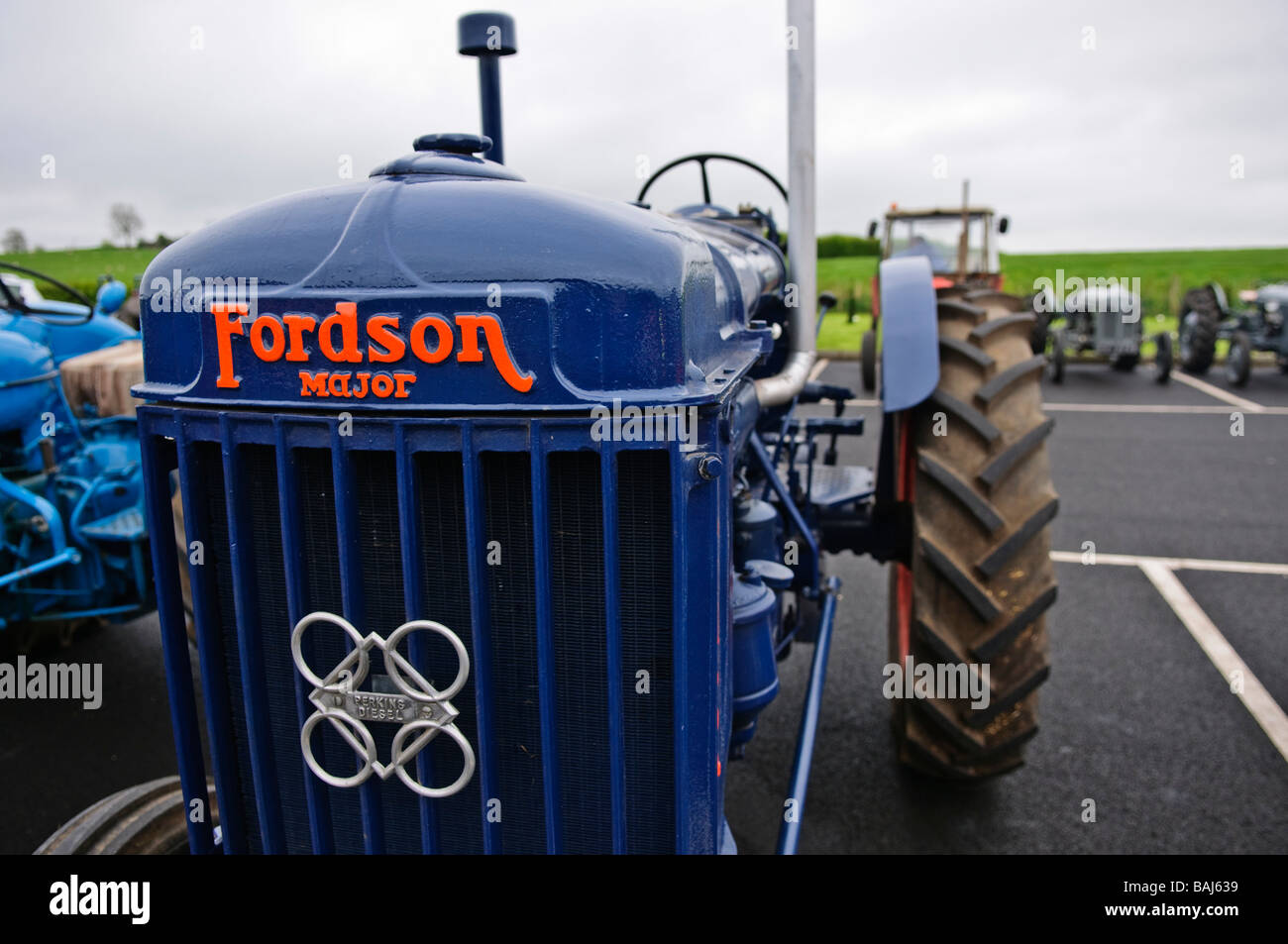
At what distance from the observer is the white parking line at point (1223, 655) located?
3.72m

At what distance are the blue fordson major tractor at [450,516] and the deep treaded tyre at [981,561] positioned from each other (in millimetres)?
1136

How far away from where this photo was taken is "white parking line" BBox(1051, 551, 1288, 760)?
3.78m

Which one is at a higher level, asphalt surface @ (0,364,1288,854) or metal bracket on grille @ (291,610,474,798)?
metal bracket on grille @ (291,610,474,798)

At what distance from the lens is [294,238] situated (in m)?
1.56

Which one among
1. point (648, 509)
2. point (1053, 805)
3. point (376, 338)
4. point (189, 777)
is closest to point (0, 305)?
point (189, 777)

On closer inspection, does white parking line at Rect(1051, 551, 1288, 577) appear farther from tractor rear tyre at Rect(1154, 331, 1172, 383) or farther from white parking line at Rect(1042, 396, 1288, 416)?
tractor rear tyre at Rect(1154, 331, 1172, 383)

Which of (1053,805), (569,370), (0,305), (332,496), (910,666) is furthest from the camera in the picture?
(0,305)

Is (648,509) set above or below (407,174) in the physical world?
below

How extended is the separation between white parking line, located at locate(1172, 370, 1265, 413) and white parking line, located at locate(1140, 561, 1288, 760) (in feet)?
22.8

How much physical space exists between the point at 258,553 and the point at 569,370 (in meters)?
0.70

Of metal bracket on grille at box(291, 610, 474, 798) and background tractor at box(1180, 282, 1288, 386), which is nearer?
metal bracket on grille at box(291, 610, 474, 798)

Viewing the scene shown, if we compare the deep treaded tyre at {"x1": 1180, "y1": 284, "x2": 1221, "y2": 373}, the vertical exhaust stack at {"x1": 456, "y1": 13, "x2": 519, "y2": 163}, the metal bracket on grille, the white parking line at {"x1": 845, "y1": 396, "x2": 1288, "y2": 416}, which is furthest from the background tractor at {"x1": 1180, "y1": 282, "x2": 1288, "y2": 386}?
the metal bracket on grille

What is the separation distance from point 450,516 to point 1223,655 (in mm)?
4112

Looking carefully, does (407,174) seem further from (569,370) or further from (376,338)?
(569,370)
